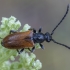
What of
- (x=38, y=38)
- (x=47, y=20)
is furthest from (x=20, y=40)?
(x=47, y=20)

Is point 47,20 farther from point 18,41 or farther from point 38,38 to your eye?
point 18,41

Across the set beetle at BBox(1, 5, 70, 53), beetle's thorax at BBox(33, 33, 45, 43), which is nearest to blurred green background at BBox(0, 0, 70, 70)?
beetle's thorax at BBox(33, 33, 45, 43)

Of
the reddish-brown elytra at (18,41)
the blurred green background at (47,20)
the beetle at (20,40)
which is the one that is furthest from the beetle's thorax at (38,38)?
the blurred green background at (47,20)

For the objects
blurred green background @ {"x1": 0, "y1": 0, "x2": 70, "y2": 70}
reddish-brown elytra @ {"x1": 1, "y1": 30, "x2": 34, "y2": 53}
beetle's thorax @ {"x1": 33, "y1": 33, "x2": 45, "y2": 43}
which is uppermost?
blurred green background @ {"x1": 0, "y1": 0, "x2": 70, "y2": 70}

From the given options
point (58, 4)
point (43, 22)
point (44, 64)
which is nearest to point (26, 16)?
point (43, 22)

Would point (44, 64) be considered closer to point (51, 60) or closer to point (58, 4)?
point (51, 60)

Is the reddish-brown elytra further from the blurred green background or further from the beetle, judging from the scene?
the blurred green background

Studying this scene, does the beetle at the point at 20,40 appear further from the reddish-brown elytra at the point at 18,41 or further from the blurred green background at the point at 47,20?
the blurred green background at the point at 47,20

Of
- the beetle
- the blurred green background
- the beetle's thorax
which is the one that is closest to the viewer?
the beetle
